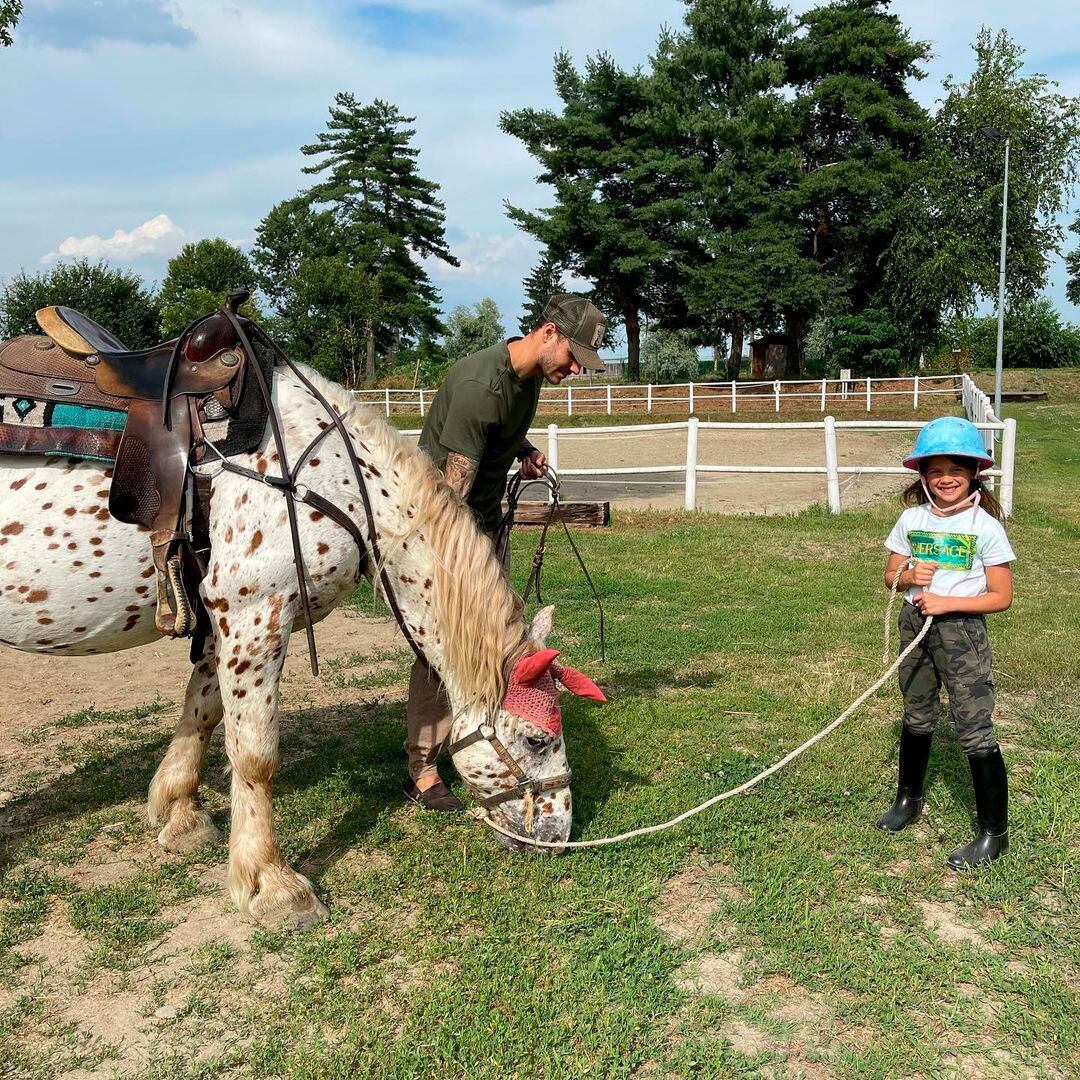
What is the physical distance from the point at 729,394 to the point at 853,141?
47.0 feet

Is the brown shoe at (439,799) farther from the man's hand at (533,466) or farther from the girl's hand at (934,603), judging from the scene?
the girl's hand at (934,603)

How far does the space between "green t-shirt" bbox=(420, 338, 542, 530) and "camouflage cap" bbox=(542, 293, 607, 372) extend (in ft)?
0.93

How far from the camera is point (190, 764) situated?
3641 mm

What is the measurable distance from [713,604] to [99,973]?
544 cm

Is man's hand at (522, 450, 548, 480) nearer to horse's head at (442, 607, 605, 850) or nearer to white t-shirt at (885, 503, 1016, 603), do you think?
horse's head at (442, 607, 605, 850)

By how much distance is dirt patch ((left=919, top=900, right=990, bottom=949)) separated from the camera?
2848 mm

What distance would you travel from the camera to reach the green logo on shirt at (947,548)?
10.7 feet

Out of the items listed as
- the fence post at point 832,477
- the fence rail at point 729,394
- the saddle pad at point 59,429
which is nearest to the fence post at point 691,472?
the fence post at point 832,477

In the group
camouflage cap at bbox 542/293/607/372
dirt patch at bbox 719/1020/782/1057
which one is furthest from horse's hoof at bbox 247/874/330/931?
camouflage cap at bbox 542/293/607/372

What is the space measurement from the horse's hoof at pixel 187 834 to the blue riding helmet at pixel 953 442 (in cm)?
313

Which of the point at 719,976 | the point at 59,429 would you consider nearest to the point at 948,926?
the point at 719,976

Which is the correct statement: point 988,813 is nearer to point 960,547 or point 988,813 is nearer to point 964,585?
point 964,585

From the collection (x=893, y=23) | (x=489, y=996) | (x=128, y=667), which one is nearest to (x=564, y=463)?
(x=128, y=667)

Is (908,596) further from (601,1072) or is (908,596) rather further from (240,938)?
(240,938)
